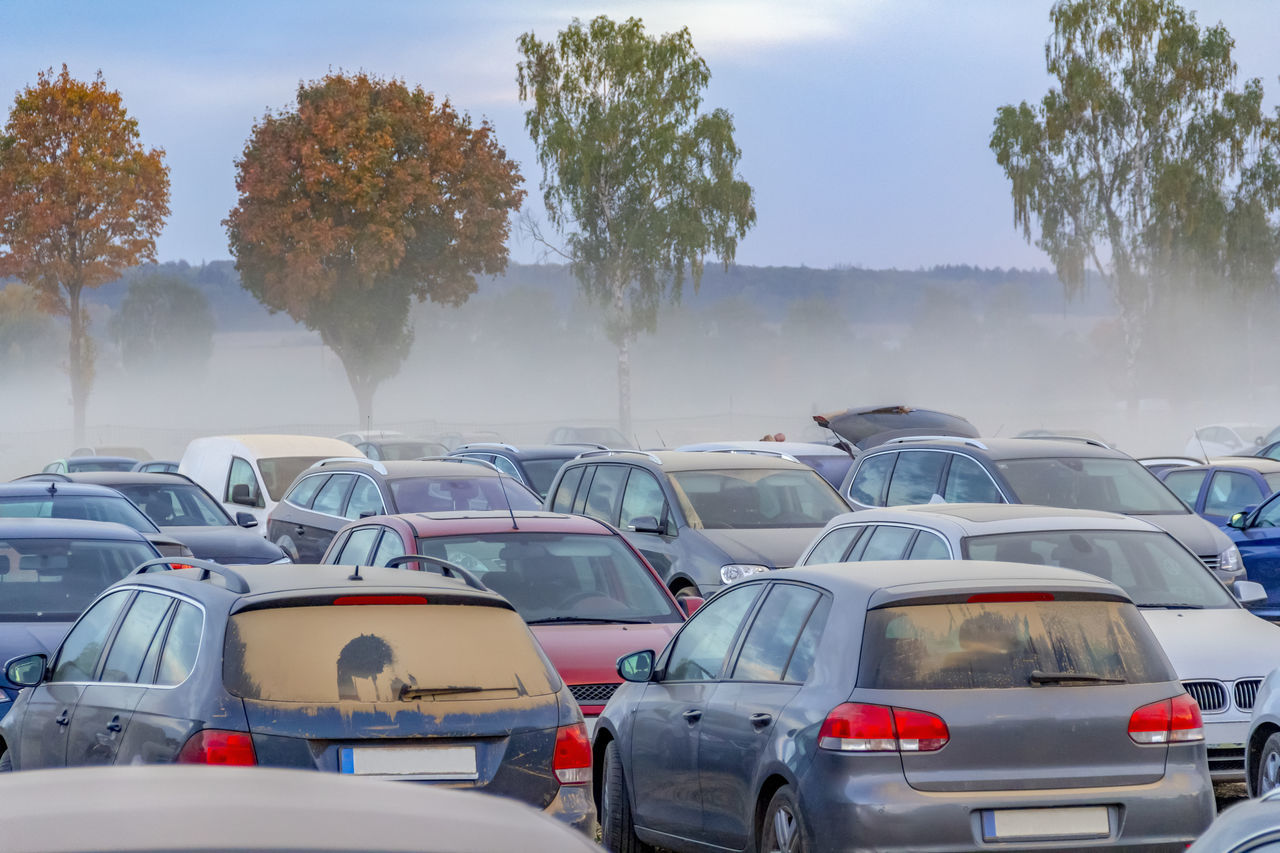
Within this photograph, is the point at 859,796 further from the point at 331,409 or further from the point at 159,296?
the point at 159,296

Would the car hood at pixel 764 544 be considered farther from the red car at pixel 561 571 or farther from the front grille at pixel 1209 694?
the front grille at pixel 1209 694

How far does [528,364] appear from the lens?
161 meters

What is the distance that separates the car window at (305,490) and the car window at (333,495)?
17 centimetres

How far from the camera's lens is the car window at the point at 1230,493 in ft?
66.9

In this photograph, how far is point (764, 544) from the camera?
13172 mm

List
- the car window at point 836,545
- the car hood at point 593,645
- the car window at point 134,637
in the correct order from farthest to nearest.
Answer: the car window at point 836,545 → the car hood at point 593,645 → the car window at point 134,637

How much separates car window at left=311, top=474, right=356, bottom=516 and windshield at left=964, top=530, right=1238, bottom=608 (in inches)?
324

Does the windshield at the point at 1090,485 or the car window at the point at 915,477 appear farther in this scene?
the car window at the point at 915,477

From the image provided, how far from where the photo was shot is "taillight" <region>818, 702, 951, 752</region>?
19.8ft

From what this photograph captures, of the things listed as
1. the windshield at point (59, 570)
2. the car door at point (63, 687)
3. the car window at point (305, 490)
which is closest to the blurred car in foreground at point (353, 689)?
the car door at point (63, 687)

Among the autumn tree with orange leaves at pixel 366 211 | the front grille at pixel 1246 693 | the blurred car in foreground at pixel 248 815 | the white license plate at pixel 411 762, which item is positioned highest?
the autumn tree with orange leaves at pixel 366 211

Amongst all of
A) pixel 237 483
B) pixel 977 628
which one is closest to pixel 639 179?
pixel 237 483

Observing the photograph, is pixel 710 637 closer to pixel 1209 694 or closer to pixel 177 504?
pixel 1209 694

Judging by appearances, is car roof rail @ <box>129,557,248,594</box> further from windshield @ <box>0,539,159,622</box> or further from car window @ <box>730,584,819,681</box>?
windshield @ <box>0,539,159,622</box>
